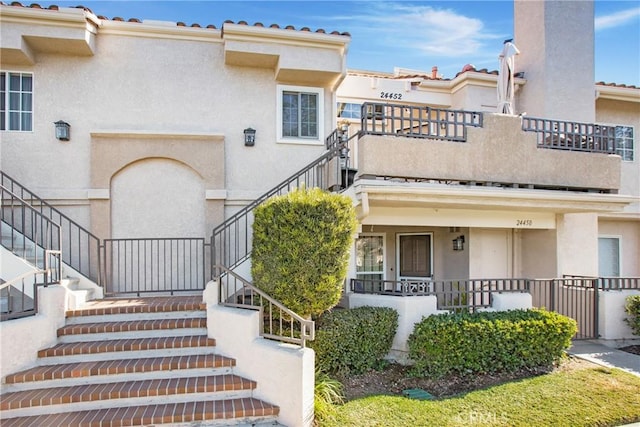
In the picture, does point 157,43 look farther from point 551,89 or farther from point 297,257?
point 551,89

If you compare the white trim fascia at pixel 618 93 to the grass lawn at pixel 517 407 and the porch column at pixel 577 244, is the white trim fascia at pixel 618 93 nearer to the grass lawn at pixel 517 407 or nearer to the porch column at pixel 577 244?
the porch column at pixel 577 244

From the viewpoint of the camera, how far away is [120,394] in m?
5.07

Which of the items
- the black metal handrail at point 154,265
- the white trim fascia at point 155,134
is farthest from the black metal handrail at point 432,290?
the white trim fascia at point 155,134

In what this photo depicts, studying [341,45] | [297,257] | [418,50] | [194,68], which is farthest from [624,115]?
[194,68]

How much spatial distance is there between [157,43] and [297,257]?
7202mm

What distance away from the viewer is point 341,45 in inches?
365

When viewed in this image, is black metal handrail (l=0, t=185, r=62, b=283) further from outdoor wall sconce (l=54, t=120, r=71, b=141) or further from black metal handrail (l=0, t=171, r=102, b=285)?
outdoor wall sconce (l=54, t=120, r=71, b=141)

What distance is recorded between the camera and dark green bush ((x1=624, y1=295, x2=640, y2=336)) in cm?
887

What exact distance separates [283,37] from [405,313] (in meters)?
7.33

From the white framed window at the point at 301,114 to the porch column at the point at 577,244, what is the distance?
7459 mm

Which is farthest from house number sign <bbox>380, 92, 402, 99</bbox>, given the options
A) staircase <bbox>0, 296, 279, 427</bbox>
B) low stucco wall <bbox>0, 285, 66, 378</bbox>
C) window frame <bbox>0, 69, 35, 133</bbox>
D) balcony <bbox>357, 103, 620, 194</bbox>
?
low stucco wall <bbox>0, 285, 66, 378</bbox>

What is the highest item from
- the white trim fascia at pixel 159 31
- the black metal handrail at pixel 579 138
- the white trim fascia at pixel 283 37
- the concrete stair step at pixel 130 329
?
the white trim fascia at pixel 159 31

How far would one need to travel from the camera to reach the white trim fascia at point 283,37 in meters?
8.67

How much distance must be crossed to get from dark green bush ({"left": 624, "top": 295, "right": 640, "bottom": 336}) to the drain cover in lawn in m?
6.65
